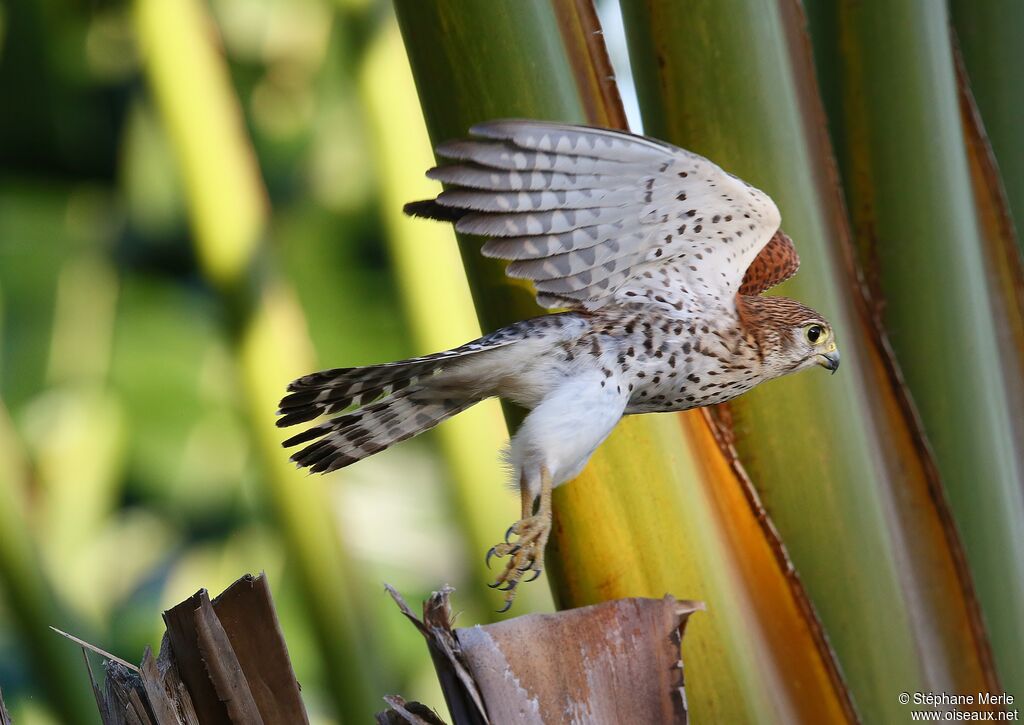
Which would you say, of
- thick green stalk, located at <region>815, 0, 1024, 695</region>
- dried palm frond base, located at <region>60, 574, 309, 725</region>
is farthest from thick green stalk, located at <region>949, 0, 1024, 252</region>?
dried palm frond base, located at <region>60, 574, 309, 725</region>

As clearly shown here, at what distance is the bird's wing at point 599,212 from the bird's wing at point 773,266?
17 cm

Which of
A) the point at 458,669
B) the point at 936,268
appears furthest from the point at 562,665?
the point at 936,268

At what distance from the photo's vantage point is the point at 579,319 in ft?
4.47

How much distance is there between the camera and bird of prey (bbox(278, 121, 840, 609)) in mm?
1231

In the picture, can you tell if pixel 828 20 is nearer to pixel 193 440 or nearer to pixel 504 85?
pixel 504 85

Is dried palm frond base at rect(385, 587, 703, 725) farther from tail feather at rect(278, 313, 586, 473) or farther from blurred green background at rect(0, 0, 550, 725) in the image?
blurred green background at rect(0, 0, 550, 725)

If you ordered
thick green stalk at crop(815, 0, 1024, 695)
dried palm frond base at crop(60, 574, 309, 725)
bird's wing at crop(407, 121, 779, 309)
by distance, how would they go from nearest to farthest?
dried palm frond base at crop(60, 574, 309, 725) < bird's wing at crop(407, 121, 779, 309) < thick green stalk at crop(815, 0, 1024, 695)

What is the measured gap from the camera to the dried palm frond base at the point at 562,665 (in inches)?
38.6

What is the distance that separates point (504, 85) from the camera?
144 cm

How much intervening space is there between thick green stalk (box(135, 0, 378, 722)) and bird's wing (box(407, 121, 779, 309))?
4.67 ft

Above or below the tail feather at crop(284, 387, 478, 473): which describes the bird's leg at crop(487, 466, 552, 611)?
below

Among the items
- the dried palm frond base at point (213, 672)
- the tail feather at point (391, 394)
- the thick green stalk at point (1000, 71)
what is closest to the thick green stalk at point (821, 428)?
the tail feather at point (391, 394)

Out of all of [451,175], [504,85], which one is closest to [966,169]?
[504,85]

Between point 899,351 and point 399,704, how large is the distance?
1.31 metres
